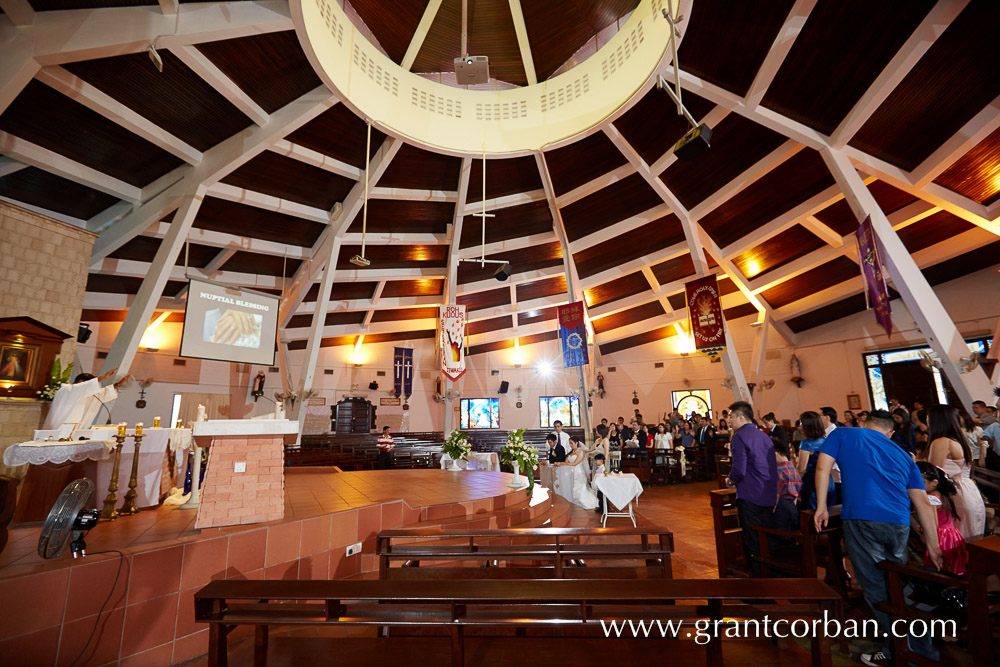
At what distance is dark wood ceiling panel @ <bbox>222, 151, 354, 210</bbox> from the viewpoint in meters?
8.42

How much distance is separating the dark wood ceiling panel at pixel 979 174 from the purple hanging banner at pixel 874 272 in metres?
2.12

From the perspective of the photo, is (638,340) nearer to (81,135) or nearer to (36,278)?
(81,135)

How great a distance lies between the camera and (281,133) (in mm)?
7227

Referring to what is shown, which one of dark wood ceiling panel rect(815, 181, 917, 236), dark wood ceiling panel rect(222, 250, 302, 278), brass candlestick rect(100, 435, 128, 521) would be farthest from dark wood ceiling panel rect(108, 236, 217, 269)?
dark wood ceiling panel rect(815, 181, 917, 236)

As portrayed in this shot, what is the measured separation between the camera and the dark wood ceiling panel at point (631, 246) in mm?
12016

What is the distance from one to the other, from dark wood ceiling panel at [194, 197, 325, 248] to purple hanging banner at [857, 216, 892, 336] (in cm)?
1069

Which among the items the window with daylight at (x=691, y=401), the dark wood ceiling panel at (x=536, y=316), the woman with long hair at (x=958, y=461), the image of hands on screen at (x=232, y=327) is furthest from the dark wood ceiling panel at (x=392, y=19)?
the window with daylight at (x=691, y=401)

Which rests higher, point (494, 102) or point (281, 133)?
point (494, 102)

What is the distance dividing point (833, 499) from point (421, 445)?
39.3 feet

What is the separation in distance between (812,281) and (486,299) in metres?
9.76

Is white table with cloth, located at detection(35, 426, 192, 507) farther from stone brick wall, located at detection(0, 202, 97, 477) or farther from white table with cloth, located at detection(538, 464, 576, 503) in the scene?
white table with cloth, located at detection(538, 464, 576, 503)

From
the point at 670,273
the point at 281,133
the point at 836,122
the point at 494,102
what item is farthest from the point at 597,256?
the point at 281,133

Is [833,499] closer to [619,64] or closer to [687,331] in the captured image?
[619,64]

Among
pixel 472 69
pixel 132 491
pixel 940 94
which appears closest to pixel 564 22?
pixel 472 69
